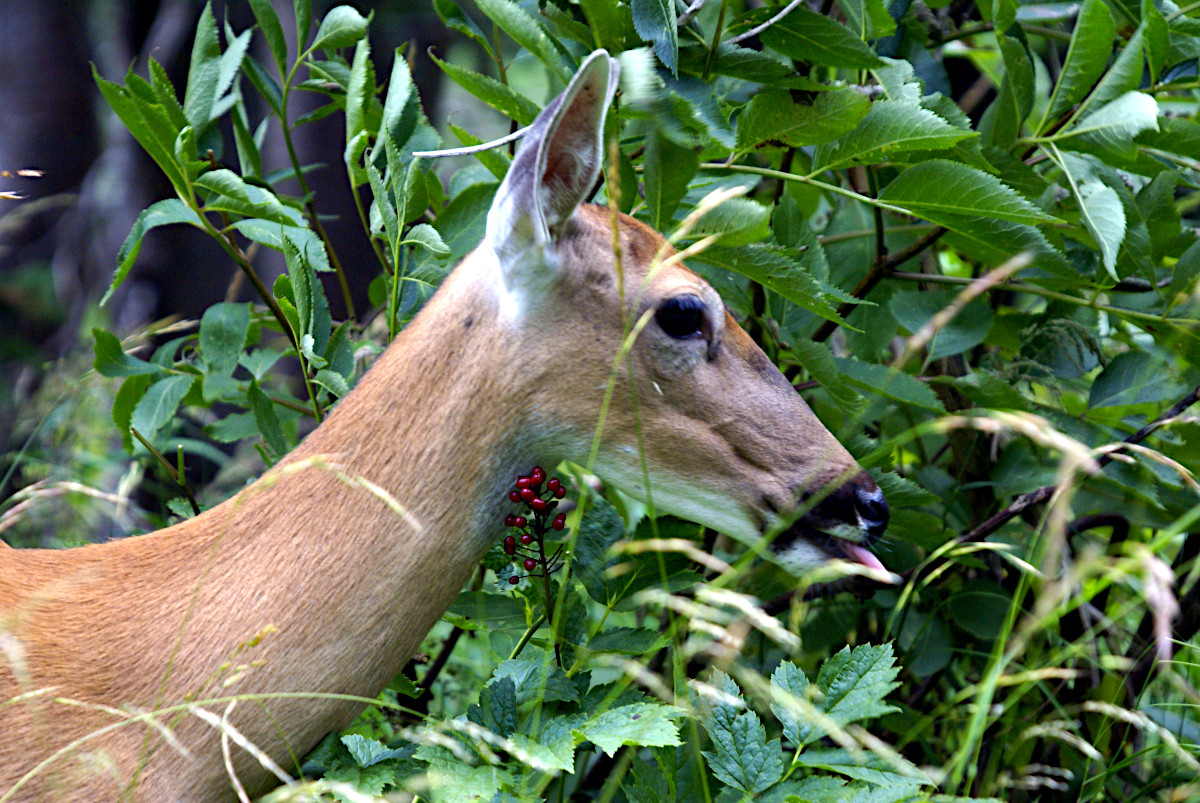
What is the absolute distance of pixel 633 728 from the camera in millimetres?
1831

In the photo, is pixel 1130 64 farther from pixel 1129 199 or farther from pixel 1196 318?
pixel 1196 318

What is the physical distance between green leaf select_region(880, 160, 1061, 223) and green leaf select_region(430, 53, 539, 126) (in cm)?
86

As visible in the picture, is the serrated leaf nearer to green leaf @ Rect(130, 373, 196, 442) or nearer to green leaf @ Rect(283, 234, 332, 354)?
green leaf @ Rect(283, 234, 332, 354)

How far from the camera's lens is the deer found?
1.99 m

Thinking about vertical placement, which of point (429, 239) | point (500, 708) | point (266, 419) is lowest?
point (500, 708)

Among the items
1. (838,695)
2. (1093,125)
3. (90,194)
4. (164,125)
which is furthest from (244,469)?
(90,194)

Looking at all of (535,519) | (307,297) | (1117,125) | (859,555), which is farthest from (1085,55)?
(307,297)

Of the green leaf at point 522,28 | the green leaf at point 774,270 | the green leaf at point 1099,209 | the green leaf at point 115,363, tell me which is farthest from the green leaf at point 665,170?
the green leaf at point 115,363

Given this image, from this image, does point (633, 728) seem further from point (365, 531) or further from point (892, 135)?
point (892, 135)

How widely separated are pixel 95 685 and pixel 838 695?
4.61 feet

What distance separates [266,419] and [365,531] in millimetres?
725

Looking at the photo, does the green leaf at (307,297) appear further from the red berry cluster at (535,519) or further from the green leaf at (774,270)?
the green leaf at (774,270)

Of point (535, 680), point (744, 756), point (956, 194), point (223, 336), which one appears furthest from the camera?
point (223, 336)

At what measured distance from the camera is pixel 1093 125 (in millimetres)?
2490
